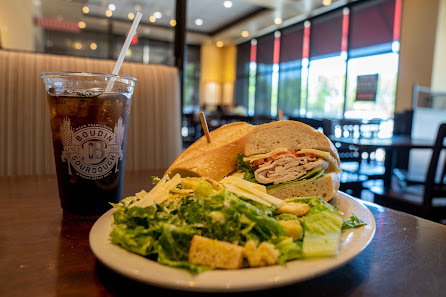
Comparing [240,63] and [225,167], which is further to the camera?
[240,63]

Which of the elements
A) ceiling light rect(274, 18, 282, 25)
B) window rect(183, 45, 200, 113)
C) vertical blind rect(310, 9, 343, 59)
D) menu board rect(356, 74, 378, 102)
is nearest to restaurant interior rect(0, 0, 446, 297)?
menu board rect(356, 74, 378, 102)

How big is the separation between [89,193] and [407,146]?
2583mm

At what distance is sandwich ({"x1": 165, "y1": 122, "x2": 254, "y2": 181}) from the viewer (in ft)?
3.15

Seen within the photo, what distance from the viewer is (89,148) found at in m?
0.69

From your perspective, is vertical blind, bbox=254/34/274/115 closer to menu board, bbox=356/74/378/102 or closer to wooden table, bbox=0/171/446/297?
menu board, bbox=356/74/378/102

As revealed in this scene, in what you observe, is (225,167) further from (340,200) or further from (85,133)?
(85,133)

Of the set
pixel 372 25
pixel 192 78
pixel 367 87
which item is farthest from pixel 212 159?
pixel 192 78

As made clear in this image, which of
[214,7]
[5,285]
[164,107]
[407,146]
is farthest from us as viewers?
[214,7]

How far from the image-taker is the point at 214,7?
10.1 meters

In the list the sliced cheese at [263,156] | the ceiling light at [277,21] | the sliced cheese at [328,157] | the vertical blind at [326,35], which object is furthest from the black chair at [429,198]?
the ceiling light at [277,21]

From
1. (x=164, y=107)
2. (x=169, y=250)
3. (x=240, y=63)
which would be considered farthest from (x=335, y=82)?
(x=169, y=250)

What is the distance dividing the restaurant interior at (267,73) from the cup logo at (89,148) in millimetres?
576

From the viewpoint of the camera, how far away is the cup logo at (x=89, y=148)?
0.69 metres

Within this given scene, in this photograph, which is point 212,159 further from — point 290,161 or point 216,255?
point 216,255
